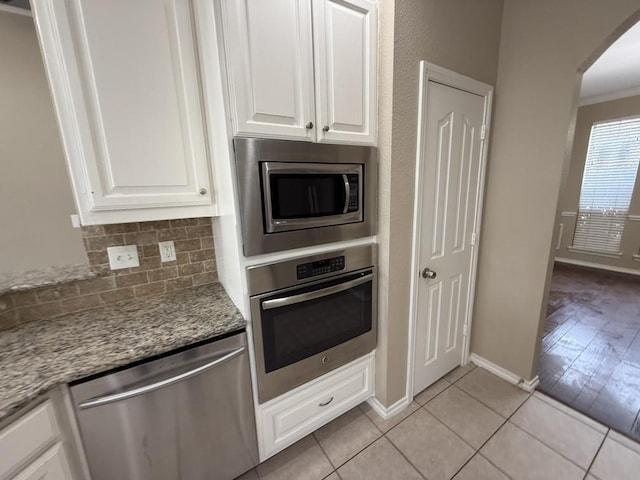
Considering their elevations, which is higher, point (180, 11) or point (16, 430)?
point (180, 11)

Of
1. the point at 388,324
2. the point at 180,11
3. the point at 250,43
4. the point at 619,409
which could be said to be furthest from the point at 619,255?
the point at 180,11

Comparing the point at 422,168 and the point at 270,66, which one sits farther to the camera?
the point at 422,168

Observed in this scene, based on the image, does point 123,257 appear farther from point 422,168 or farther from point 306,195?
point 422,168

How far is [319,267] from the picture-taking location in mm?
1330

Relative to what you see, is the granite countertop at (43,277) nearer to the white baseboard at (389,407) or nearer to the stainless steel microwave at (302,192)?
the stainless steel microwave at (302,192)

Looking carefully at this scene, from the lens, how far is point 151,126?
1.11 metres

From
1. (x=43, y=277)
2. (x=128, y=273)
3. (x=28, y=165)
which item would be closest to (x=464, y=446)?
(x=128, y=273)

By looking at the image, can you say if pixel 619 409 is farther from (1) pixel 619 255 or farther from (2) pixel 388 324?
(1) pixel 619 255

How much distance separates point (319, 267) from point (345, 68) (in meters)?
0.95

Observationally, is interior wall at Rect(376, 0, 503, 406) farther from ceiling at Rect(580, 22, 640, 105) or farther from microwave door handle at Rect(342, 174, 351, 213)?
ceiling at Rect(580, 22, 640, 105)

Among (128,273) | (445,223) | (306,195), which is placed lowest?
(128,273)

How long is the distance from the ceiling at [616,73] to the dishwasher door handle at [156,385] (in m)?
3.62

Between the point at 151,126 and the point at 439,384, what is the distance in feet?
8.02

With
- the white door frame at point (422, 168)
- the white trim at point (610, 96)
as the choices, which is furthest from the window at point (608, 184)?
the white door frame at point (422, 168)
